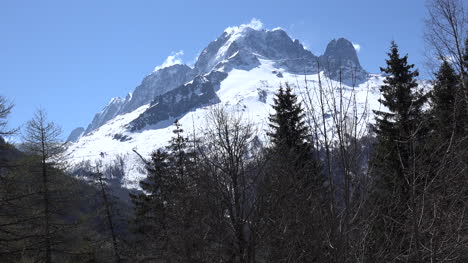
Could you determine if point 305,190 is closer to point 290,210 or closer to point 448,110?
point 290,210

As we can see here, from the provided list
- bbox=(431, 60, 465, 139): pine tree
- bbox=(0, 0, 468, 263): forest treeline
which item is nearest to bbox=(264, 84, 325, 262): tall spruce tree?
bbox=(0, 0, 468, 263): forest treeline

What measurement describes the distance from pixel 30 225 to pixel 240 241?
1270 centimetres

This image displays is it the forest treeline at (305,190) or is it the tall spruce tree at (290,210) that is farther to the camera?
the tall spruce tree at (290,210)

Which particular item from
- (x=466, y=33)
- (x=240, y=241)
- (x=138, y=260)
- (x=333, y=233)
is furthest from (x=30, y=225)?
(x=466, y=33)

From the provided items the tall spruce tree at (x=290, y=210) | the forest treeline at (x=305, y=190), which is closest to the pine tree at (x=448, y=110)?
the forest treeline at (x=305, y=190)

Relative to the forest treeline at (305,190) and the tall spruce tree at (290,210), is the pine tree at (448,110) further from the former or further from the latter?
the tall spruce tree at (290,210)

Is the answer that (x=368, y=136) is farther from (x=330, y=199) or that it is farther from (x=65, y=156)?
(x=65, y=156)

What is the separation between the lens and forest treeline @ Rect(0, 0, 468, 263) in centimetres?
331

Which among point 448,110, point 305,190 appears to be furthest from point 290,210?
point 448,110

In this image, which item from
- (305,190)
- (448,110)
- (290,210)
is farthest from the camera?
(448,110)

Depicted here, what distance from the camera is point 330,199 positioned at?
324cm

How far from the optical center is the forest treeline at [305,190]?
331 centimetres

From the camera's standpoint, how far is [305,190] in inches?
210

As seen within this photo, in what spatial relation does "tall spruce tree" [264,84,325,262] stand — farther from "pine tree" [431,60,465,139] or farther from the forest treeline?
"pine tree" [431,60,465,139]
